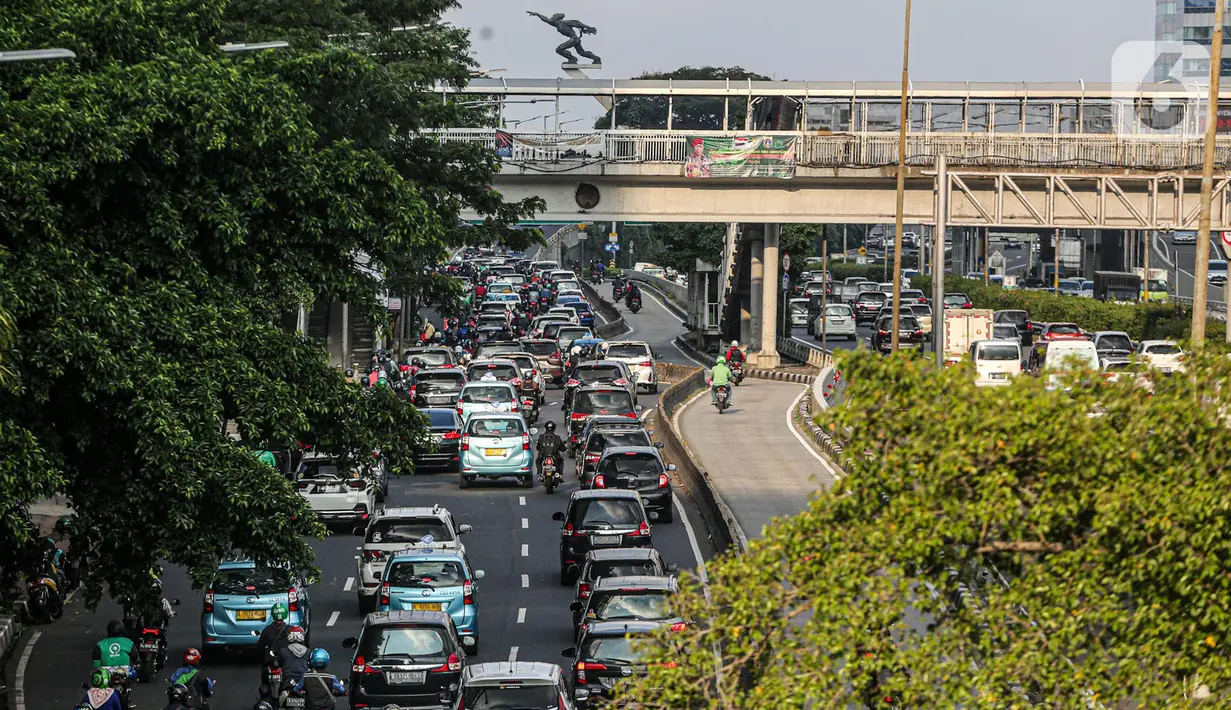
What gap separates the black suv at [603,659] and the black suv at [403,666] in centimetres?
→ 147

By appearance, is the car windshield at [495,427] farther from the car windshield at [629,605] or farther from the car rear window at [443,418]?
the car windshield at [629,605]

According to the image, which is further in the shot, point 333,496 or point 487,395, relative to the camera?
point 487,395

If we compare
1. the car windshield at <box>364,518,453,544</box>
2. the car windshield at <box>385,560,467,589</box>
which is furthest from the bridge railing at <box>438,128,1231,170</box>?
the car windshield at <box>385,560,467,589</box>

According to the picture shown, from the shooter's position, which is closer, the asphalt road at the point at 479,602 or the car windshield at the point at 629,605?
the car windshield at the point at 629,605

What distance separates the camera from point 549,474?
3722 cm

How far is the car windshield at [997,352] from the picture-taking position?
4841 centimetres

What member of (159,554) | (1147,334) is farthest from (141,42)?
(1147,334)

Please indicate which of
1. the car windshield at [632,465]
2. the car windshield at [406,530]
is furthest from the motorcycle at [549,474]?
the car windshield at [406,530]

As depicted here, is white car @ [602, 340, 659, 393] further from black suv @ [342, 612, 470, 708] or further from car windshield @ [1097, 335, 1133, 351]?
black suv @ [342, 612, 470, 708]

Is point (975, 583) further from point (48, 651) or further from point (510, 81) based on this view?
point (510, 81)

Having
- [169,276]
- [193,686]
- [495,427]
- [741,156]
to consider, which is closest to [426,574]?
[193,686]

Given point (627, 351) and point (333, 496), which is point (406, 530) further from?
point (627, 351)

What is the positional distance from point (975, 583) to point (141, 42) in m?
13.8

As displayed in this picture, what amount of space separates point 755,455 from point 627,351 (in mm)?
14750
